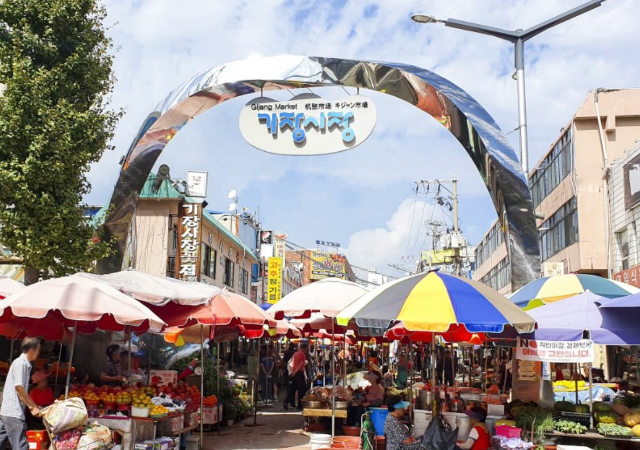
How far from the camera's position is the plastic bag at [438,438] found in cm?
859

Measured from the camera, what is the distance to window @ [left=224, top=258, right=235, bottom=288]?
34.8 metres

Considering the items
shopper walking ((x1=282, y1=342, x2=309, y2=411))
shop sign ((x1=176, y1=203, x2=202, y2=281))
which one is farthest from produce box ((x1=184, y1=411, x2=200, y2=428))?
shop sign ((x1=176, y1=203, x2=202, y2=281))

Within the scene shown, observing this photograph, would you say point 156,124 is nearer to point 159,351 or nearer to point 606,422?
point 159,351

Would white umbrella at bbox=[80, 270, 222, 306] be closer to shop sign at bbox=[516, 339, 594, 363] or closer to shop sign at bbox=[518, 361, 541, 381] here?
shop sign at bbox=[516, 339, 594, 363]

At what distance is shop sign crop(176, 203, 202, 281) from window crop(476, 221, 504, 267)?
3319 centimetres

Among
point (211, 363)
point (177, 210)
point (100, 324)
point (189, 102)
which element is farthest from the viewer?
point (177, 210)

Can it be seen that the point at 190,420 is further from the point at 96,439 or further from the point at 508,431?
the point at 508,431

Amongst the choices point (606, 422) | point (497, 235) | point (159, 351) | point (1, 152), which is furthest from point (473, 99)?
point (497, 235)

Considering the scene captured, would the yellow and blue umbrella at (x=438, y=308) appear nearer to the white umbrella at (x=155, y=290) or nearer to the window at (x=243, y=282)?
the white umbrella at (x=155, y=290)

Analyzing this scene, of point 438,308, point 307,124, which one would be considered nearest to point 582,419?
point 438,308

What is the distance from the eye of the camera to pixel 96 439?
857cm

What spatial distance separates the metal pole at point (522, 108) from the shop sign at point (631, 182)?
9.55m

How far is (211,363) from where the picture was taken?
1742 cm

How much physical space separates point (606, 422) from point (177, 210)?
18855 millimetres
